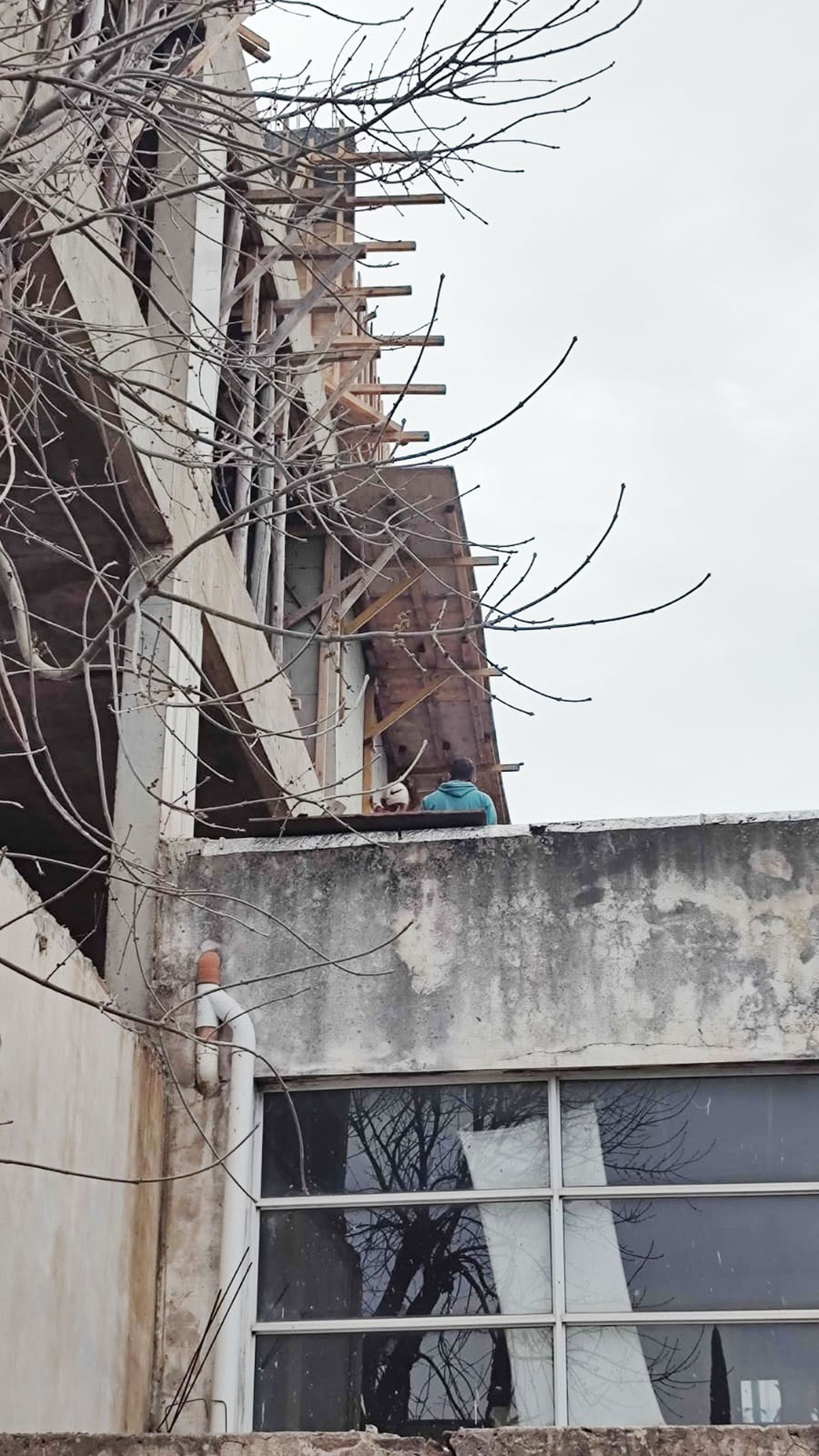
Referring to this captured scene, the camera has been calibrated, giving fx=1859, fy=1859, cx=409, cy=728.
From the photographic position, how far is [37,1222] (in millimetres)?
7785

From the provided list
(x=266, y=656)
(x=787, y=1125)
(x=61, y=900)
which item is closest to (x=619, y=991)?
(x=787, y=1125)

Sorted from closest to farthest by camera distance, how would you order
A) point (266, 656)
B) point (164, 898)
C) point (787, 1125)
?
1. point (787, 1125)
2. point (164, 898)
3. point (266, 656)

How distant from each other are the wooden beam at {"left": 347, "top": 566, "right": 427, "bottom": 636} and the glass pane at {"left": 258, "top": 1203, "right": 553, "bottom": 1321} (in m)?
5.92

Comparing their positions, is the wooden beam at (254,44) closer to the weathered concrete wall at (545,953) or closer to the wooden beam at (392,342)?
the wooden beam at (392,342)

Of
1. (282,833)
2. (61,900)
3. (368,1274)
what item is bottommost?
(368,1274)

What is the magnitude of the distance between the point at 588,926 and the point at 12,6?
5.15m

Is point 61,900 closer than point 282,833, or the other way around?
point 282,833

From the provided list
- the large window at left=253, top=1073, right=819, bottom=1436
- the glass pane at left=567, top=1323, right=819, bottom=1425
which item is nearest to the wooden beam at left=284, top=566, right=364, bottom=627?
the large window at left=253, top=1073, right=819, bottom=1436

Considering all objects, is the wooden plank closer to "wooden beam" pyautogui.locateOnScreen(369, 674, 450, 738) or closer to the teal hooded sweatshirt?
"wooden beam" pyautogui.locateOnScreen(369, 674, 450, 738)

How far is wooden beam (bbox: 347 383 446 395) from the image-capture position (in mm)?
16375

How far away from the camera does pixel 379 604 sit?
15516 millimetres

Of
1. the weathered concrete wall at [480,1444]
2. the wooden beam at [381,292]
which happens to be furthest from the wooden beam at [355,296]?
the weathered concrete wall at [480,1444]

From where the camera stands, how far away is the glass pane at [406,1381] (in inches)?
346

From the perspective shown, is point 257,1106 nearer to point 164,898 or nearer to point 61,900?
point 164,898
